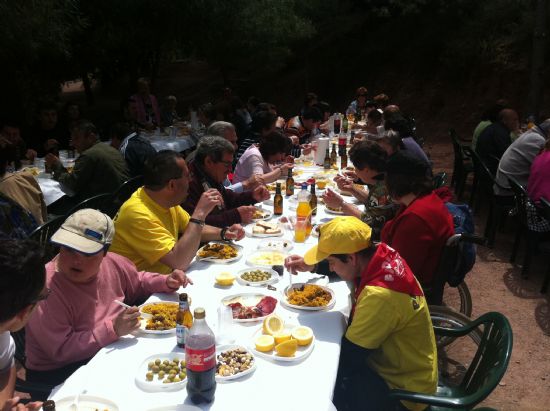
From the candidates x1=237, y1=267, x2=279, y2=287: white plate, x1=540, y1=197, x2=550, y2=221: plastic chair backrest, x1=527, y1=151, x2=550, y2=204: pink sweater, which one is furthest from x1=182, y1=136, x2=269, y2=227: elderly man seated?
x1=527, y1=151, x2=550, y2=204: pink sweater

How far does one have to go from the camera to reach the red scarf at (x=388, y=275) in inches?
100

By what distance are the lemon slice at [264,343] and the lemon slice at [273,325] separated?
0.06 metres

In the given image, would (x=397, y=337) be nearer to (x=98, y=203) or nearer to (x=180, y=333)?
(x=180, y=333)

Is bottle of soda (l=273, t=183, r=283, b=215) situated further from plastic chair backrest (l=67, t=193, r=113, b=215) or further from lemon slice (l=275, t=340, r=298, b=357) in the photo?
lemon slice (l=275, t=340, r=298, b=357)

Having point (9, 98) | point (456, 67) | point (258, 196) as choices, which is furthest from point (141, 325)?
point (456, 67)

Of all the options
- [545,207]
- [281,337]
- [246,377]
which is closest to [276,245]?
[281,337]

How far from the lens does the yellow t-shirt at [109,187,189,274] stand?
11.2 feet

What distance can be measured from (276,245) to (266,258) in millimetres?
319

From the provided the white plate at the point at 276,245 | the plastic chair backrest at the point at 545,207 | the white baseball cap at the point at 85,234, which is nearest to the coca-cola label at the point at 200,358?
the white baseball cap at the point at 85,234

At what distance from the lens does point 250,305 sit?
3.05 meters

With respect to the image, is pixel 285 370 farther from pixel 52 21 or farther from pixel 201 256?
pixel 52 21

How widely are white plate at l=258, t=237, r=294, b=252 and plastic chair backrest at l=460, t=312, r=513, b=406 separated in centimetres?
147

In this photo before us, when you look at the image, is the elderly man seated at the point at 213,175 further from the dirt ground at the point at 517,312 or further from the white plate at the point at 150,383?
the dirt ground at the point at 517,312

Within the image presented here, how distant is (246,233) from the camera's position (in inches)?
170
